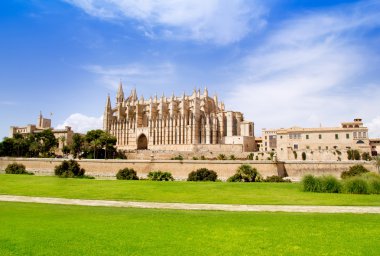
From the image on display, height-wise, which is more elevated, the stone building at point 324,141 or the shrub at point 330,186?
the stone building at point 324,141

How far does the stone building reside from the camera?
178 ft

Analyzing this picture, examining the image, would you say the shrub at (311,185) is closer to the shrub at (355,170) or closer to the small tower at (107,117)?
the shrub at (355,170)

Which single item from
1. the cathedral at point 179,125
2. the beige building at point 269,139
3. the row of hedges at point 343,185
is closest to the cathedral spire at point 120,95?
the cathedral at point 179,125

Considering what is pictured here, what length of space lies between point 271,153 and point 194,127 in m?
19.7

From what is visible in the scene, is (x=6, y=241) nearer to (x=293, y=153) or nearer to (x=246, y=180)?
(x=246, y=180)

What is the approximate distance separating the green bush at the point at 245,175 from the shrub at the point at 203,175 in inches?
83.0

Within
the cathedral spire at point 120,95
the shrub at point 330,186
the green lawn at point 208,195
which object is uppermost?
the cathedral spire at point 120,95

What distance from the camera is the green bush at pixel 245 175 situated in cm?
3806

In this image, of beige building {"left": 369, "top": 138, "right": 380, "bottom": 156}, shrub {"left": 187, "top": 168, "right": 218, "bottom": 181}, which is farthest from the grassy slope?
beige building {"left": 369, "top": 138, "right": 380, "bottom": 156}

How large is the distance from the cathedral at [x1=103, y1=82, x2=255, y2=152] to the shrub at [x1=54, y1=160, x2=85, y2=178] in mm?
25366

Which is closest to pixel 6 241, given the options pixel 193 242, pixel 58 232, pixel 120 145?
pixel 58 232

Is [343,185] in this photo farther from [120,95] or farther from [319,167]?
[120,95]

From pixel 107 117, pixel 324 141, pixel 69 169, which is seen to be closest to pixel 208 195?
pixel 69 169

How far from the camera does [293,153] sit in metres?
55.6
